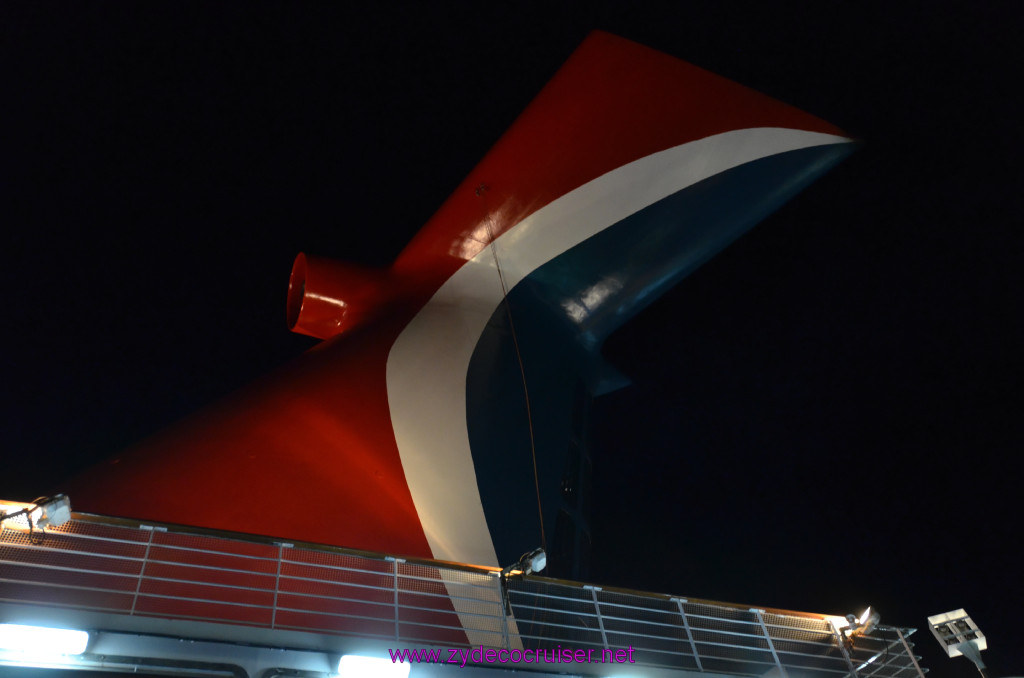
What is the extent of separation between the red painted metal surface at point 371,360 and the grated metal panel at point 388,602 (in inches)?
Result: 21.3

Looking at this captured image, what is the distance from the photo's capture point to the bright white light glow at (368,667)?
2719mm

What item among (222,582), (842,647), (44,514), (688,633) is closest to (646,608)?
(688,633)

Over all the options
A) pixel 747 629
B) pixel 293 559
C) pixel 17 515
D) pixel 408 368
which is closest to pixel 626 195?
pixel 408 368

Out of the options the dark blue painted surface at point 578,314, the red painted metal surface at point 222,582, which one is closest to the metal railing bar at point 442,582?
the red painted metal surface at point 222,582

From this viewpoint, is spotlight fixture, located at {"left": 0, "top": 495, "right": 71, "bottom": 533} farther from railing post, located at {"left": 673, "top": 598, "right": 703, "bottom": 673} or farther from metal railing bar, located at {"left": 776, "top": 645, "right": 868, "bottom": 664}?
metal railing bar, located at {"left": 776, "top": 645, "right": 868, "bottom": 664}

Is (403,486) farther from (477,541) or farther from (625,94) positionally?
(625,94)

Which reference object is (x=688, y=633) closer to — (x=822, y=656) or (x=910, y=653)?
(x=822, y=656)

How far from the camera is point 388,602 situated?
308cm

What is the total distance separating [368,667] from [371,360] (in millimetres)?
2364

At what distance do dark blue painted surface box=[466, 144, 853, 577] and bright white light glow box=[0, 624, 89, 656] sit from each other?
8.31 feet

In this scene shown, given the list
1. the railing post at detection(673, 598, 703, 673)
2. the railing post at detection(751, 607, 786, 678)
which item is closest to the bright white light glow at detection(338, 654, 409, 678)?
the railing post at detection(673, 598, 703, 673)

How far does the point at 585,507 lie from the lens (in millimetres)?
5688

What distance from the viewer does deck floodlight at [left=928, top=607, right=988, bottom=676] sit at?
11.9 ft

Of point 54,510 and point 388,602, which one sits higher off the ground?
point 54,510
